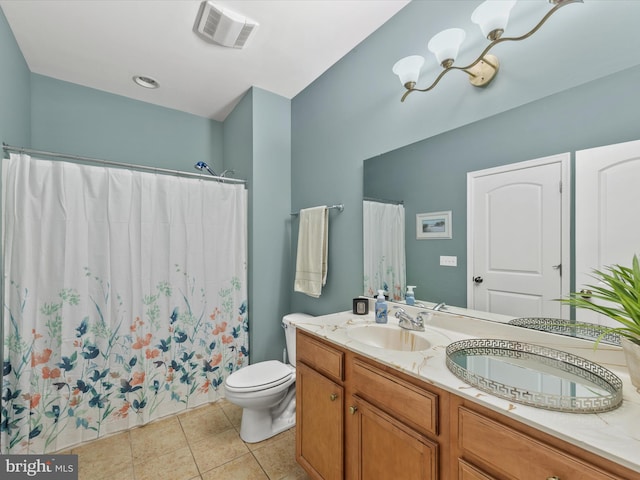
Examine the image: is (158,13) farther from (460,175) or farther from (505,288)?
(505,288)

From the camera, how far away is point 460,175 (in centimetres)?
133

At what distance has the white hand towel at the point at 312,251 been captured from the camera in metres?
2.09

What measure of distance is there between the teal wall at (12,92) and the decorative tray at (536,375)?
8.44ft

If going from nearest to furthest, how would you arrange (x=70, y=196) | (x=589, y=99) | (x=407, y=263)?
1. (x=589, y=99)
2. (x=407, y=263)
3. (x=70, y=196)

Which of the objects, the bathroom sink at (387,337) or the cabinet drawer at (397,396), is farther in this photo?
the bathroom sink at (387,337)

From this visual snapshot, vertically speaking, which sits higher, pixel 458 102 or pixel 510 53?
pixel 510 53

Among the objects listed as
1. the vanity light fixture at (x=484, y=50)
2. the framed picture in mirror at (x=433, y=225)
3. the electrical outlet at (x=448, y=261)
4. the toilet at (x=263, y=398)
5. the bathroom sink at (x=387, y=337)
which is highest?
the vanity light fixture at (x=484, y=50)

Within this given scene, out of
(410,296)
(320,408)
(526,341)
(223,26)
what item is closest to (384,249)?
(410,296)

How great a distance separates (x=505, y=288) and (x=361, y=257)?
0.86 metres

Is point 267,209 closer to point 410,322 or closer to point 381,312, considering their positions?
point 381,312

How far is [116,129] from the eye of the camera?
2531 millimetres

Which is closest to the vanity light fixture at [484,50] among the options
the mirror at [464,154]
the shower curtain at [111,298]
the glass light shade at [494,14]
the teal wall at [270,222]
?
the glass light shade at [494,14]

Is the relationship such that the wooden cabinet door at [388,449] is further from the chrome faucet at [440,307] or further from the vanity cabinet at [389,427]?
the chrome faucet at [440,307]

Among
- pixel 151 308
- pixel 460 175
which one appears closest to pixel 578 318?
pixel 460 175
